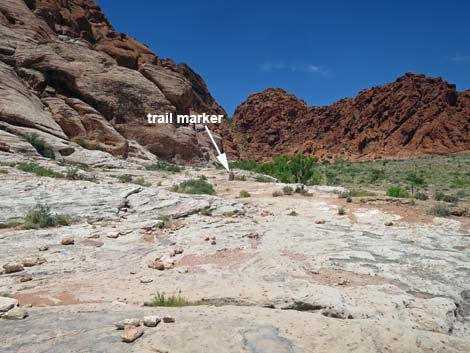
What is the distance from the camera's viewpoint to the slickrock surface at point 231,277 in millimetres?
3348

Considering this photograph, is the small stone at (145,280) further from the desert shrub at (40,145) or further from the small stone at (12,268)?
the desert shrub at (40,145)

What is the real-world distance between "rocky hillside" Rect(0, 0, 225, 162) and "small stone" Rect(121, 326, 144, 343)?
1592cm

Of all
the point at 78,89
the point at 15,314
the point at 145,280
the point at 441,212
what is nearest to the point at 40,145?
the point at 78,89

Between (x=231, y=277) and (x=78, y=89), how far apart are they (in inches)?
1002

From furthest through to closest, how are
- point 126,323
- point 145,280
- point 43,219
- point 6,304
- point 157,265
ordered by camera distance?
point 43,219, point 157,265, point 145,280, point 6,304, point 126,323

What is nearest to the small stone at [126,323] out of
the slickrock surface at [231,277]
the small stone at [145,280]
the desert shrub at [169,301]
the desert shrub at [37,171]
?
the slickrock surface at [231,277]

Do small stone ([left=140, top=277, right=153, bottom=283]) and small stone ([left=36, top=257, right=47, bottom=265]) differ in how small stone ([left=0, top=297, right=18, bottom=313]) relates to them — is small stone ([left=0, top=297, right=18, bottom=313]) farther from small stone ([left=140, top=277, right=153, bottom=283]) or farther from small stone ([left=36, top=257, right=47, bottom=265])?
small stone ([left=36, top=257, right=47, bottom=265])

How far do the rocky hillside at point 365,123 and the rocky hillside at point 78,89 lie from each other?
125 feet

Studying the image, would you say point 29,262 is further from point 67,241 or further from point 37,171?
point 37,171

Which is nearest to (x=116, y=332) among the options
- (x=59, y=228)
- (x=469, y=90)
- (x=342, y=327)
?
(x=342, y=327)

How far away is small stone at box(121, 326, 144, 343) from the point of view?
315cm

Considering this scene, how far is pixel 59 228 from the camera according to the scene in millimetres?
8273

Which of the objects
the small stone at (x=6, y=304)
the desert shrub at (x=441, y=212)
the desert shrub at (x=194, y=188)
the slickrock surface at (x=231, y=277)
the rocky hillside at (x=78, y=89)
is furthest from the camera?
the rocky hillside at (x=78, y=89)

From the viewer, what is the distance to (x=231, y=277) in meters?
5.52
